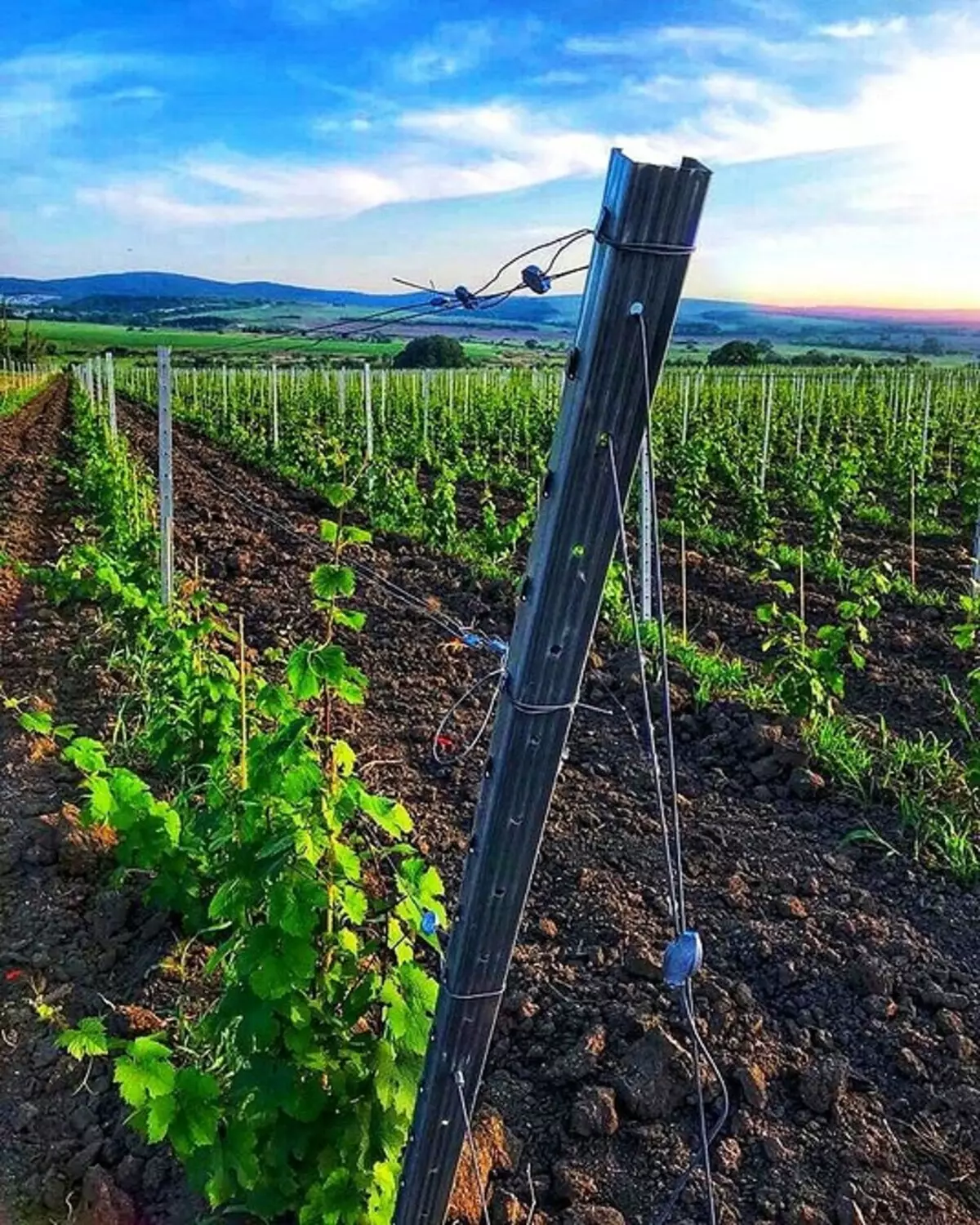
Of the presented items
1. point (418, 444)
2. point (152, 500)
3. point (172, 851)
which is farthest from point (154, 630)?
point (418, 444)

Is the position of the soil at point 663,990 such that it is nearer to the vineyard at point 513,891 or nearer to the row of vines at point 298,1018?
the vineyard at point 513,891

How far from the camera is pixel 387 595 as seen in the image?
9.52 m

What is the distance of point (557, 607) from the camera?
194 centimetres

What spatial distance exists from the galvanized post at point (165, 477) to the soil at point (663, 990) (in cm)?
84

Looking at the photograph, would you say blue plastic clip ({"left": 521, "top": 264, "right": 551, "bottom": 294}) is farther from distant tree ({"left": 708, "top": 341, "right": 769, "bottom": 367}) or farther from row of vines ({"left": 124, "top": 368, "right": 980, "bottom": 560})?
distant tree ({"left": 708, "top": 341, "right": 769, "bottom": 367})

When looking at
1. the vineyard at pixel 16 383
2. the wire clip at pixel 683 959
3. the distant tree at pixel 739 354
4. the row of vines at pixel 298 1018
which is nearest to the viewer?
the wire clip at pixel 683 959

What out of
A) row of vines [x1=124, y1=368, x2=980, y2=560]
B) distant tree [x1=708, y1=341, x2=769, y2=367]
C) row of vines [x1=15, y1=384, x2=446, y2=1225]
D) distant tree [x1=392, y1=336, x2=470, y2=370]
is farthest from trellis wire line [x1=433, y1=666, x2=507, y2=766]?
distant tree [x1=708, y1=341, x2=769, y2=367]

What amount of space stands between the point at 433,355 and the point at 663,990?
47.2 m

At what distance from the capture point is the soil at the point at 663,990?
10.0ft

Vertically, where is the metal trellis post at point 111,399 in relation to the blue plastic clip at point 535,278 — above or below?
below

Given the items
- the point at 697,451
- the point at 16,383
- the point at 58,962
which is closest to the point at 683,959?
the point at 58,962

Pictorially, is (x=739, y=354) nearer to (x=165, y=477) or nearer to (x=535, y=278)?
(x=165, y=477)

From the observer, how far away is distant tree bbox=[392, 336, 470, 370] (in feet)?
146

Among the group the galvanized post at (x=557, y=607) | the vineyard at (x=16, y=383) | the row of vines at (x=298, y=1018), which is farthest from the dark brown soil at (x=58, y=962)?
the vineyard at (x=16, y=383)
